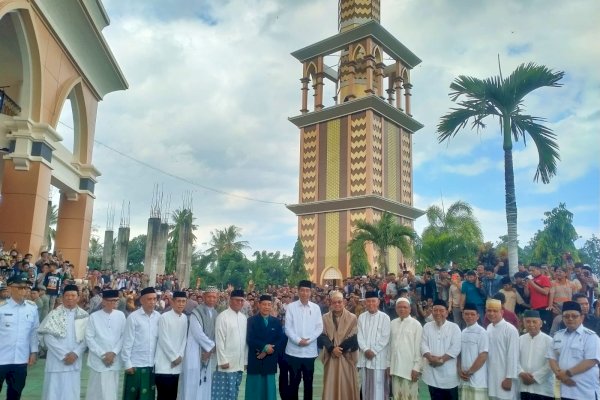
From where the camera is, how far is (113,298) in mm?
6125

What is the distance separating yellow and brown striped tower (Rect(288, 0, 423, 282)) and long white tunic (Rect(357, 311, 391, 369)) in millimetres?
19593

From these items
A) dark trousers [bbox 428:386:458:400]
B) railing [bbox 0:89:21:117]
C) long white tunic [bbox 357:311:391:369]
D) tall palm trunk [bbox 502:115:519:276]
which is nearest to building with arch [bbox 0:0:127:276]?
railing [bbox 0:89:21:117]

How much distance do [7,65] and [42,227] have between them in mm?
6392

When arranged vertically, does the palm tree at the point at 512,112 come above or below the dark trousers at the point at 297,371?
above

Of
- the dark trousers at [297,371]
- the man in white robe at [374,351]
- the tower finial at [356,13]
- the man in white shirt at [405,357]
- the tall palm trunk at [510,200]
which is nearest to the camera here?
the man in white shirt at [405,357]

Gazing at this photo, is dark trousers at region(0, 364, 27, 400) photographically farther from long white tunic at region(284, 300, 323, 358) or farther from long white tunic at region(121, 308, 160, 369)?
long white tunic at region(284, 300, 323, 358)

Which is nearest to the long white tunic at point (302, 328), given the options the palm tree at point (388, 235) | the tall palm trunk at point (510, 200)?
the tall palm trunk at point (510, 200)

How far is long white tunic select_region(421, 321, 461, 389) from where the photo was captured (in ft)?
19.3

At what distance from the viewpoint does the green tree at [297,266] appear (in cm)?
2780

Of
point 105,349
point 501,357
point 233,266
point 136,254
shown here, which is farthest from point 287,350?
point 136,254

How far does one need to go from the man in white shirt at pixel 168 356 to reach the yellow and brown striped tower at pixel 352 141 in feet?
67.9

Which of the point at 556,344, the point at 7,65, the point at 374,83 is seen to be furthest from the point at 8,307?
the point at 374,83

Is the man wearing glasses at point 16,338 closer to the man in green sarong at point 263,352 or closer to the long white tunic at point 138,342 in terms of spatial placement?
the long white tunic at point 138,342

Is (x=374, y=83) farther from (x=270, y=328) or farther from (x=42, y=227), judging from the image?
(x=270, y=328)
